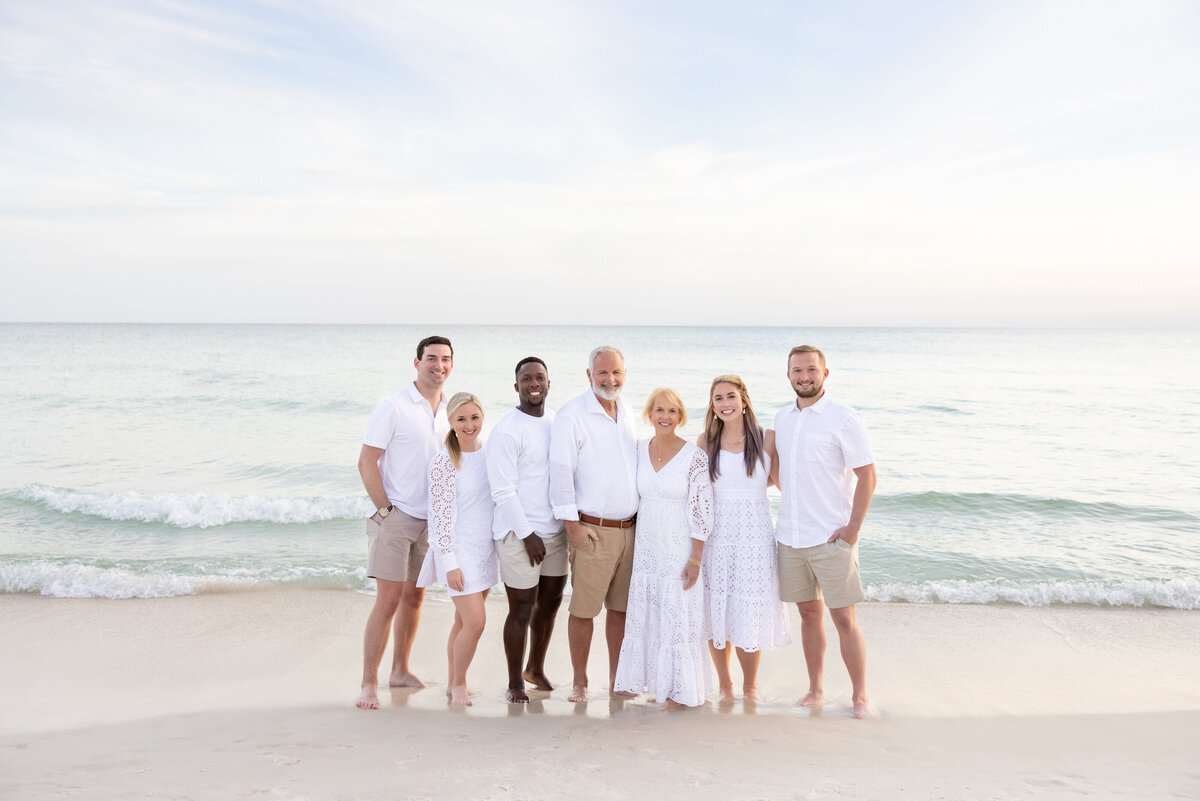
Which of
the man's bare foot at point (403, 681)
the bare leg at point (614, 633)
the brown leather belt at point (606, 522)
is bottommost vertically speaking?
the man's bare foot at point (403, 681)

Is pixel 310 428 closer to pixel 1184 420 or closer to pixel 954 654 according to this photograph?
pixel 954 654

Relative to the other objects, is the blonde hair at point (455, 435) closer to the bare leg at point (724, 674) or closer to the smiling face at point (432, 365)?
the smiling face at point (432, 365)

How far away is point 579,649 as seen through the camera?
180 inches

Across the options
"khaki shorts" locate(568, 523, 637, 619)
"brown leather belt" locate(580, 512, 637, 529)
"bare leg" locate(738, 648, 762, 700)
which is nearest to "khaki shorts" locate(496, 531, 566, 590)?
"khaki shorts" locate(568, 523, 637, 619)

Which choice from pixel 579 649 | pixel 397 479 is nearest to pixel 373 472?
pixel 397 479

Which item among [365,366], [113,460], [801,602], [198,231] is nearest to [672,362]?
[365,366]

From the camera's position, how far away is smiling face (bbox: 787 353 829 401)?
4383mm

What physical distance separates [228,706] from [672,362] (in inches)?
1606

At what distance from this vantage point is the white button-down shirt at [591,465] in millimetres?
4262

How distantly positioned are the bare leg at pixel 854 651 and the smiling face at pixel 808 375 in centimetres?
134

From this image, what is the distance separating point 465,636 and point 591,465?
1305 mm

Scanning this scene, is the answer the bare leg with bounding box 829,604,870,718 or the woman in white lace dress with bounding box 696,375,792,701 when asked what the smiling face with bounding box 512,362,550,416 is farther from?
the bare leg with bounding box 829,604,870,718

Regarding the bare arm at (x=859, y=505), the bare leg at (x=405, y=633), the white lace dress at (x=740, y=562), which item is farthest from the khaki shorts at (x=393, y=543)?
the bare arm at (x=859, y=505)

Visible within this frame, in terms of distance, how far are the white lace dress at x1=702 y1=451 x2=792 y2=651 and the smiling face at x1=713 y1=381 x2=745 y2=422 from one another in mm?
236
